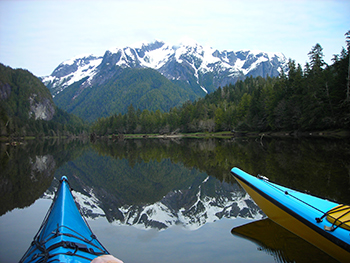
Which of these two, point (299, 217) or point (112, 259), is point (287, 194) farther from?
point (112, 259)

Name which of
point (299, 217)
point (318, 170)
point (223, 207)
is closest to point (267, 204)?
point (299, 217)

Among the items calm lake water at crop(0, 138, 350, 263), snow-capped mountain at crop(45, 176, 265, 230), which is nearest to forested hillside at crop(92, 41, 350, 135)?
calm lake water at crop(0, 138, 350, 263)

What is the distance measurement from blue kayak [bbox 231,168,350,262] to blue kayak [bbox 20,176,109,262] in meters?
4.90

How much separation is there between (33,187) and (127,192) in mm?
5605

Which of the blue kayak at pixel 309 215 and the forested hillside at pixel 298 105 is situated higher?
the forested hillside at pixel 298 105

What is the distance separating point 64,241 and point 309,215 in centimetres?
575

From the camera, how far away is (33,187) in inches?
577

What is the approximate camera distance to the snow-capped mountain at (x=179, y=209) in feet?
30.2

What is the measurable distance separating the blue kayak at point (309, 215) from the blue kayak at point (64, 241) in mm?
4897

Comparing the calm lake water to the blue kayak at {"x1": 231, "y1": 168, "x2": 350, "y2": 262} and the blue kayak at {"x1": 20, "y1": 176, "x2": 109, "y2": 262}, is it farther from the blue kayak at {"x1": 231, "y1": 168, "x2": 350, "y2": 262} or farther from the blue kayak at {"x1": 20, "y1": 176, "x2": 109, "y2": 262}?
the blue kayak at {"x1": 20, "y1": 176, "x2": 109, "y2": 262}

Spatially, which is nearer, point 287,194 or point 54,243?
point 54,243

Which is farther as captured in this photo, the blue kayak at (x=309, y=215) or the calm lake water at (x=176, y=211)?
the calm lake water at (x=176, y=211)

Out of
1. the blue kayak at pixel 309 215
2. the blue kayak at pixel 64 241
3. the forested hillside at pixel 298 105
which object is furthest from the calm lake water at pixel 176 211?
the forested hillside at pixel 298 105

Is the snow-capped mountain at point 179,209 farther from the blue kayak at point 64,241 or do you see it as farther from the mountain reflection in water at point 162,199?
the blue kayak at point 64,241
